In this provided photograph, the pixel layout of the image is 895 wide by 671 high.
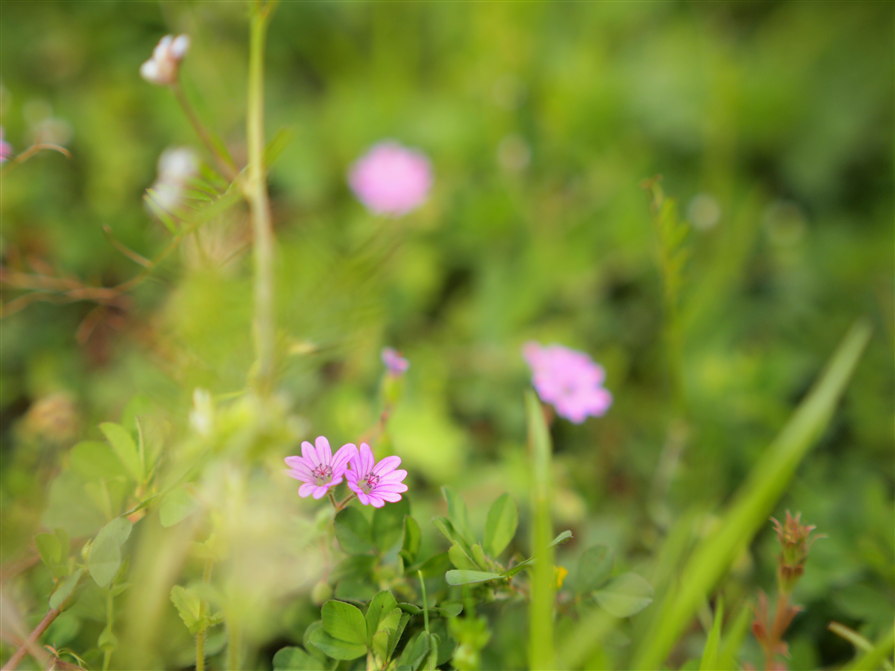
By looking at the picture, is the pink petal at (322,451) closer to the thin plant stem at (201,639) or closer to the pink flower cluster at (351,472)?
the pink flower cluster at (351,472)

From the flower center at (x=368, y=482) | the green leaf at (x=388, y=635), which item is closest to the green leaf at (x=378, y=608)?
the green leaf at (x=388, y=635)

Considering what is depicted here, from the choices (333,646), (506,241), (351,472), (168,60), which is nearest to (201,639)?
(333,646)


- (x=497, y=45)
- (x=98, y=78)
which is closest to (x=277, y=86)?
(x=98, y=78)

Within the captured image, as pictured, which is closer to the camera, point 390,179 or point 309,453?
point 309,453

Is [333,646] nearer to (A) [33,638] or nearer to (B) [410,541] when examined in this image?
(B) [410,541]

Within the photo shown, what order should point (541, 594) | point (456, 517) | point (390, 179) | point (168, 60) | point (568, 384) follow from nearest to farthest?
point (541, 594)
point (456, 517)
point (168, 60)
point (568, 384)
point (390, 179)
